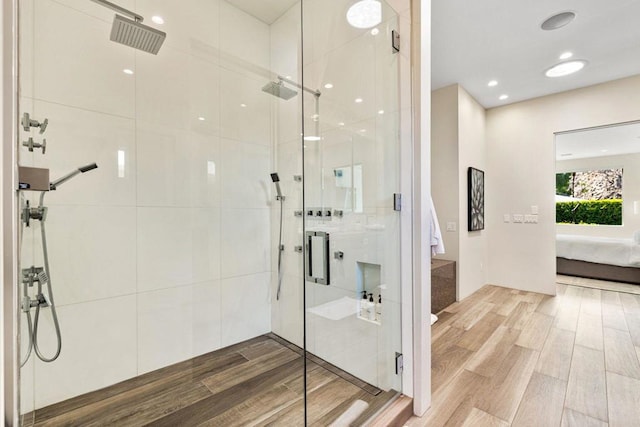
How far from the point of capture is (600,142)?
5.57m

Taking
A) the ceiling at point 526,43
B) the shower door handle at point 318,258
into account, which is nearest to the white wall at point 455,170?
the ceiling at point 526,43

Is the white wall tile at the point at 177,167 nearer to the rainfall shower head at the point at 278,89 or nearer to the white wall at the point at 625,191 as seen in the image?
the rainfall shower head at the point at 278,89

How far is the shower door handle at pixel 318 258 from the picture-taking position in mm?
1870

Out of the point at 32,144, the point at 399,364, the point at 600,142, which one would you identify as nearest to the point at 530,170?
the point at 600,142

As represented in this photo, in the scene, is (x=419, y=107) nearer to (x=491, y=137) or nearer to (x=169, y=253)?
(x=169, y=253)

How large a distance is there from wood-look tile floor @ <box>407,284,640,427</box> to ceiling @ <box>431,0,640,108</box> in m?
2.85

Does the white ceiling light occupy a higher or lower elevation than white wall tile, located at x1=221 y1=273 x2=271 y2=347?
higher

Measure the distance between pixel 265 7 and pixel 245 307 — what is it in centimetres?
268

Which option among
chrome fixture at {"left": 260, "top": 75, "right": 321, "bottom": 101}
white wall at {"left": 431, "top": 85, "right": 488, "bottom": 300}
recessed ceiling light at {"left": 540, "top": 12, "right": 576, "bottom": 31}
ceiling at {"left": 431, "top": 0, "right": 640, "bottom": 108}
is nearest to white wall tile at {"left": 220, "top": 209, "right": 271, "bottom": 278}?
chrome fixture at {"left": 260, "top": 75, "right": 321, "bottom": 101}

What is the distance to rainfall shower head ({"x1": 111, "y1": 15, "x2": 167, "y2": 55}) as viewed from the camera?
179cm

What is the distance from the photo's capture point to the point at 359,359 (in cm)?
184

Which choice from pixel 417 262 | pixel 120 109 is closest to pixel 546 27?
pixel 417 262

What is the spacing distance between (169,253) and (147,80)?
1246mm

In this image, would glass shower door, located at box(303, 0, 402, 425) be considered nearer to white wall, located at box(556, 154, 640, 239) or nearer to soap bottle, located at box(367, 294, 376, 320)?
soap bottle, located at box(367, 294, 376, 320)
